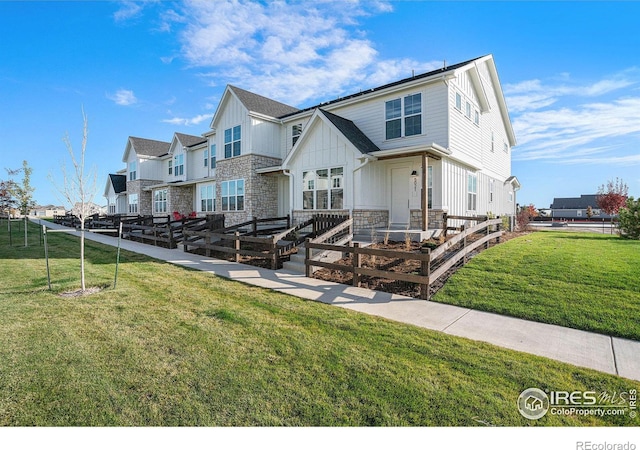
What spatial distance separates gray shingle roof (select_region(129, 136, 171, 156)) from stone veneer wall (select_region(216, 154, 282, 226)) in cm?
1629

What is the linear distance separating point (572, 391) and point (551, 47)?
1186cm

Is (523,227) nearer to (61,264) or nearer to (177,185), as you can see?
(61,264)

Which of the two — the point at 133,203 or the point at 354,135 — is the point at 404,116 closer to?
the point at 354,135

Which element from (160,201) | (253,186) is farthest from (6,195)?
(253,186)

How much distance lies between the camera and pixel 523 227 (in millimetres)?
18094

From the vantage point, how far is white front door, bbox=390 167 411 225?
517 inches

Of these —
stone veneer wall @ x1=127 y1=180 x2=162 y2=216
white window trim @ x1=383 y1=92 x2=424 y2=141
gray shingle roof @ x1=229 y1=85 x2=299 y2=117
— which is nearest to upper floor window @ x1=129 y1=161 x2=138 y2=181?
stone veneer wall @ x1=127 y1=180 x2=162 y2=216

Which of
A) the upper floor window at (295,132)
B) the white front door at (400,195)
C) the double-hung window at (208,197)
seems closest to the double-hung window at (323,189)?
the white front door at (400,195)

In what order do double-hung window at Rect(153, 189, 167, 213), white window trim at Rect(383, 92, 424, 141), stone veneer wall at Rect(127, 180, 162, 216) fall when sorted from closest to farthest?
white window trim at Rect(383, 92, 424, 141)
double-hung window at Rect(153, 189, 167, 213)
stone veneer wall at Rect(127, 180, 162, 216)

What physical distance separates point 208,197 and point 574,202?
76.5 metres

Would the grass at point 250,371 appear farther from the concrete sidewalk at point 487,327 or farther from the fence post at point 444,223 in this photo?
the fence post at point 444,223

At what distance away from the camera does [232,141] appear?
60.6ft

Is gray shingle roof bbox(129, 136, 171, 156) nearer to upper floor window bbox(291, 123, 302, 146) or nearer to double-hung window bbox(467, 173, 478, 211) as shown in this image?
upper floor window bbox(291, 123, 302, 146)

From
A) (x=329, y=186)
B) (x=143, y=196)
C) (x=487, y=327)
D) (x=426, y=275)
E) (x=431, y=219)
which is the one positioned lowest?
(x=487, y=327)
